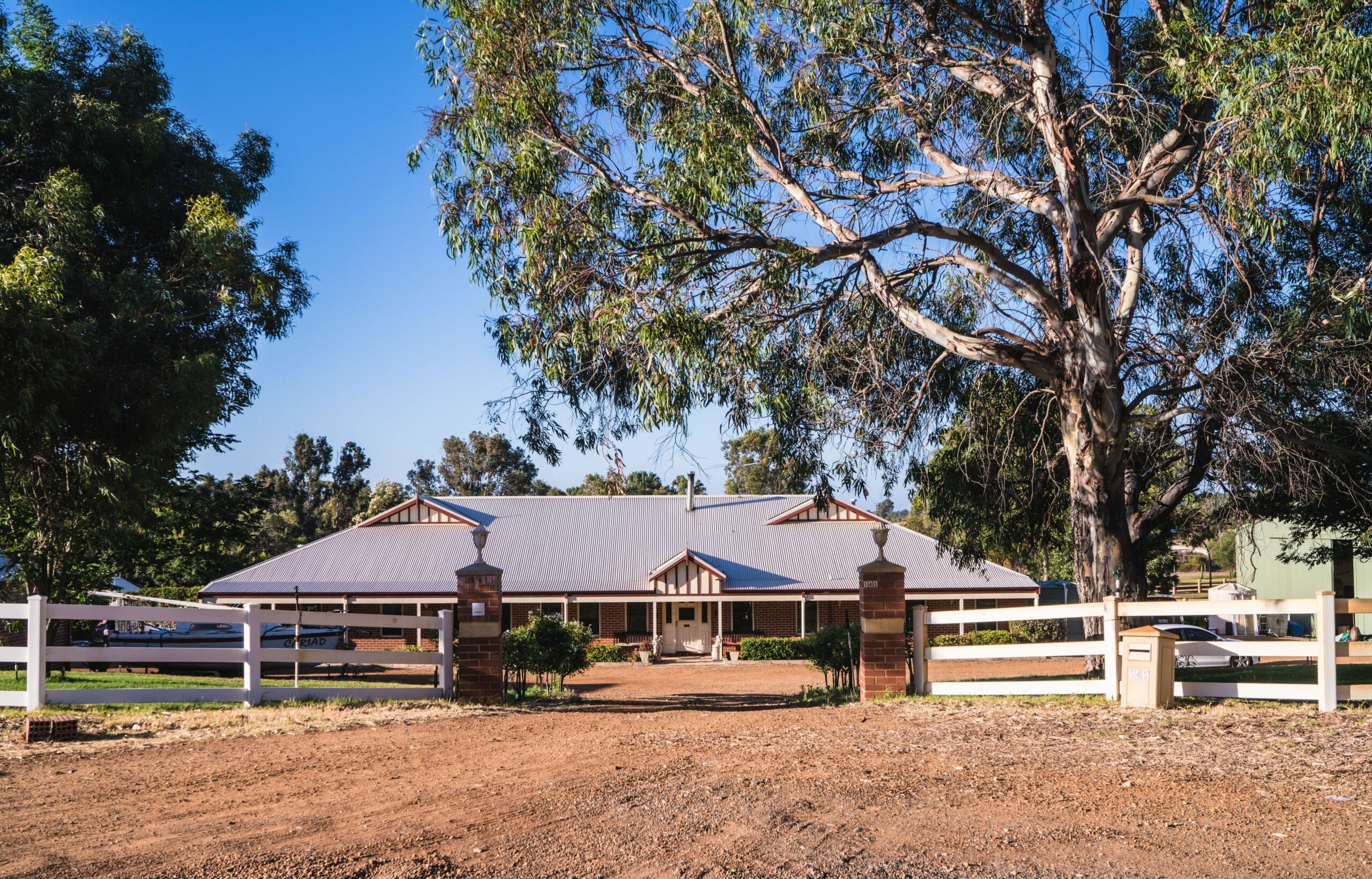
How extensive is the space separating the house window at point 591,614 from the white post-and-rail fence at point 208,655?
69.4 ft

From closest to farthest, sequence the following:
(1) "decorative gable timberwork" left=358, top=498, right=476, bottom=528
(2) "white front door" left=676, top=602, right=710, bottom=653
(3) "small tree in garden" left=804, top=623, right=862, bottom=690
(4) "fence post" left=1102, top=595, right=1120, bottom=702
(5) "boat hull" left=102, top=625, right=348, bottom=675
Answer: (4) "fence post" left=1102, top=595, right=1120, bottom=702, (3) "small tree in garden" left=804, top=623, right=862, bottom=690, (5) "boat hull" left=102, top=625, right=348, bottom=675, (2) "white front door" left=676, top=602, right=710, bottom=653, (1) "decorative gable timberwork" left=358, top=498, right=476, bottom=528

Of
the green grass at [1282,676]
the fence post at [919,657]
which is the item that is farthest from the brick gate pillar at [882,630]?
the green grass at [1282,676]

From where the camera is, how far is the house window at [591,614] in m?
35.8

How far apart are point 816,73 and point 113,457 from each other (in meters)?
12.4

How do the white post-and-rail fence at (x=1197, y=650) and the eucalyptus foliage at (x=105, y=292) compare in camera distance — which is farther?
the eucalyptus foliage at (x=105, y=292)

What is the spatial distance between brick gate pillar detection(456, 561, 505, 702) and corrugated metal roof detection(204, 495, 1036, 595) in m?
20.3

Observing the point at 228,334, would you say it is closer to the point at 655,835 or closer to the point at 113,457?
the point at 113,457

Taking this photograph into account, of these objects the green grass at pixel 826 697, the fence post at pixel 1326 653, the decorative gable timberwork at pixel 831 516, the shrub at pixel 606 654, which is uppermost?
the decorative gable timberwork at pixel 831 516

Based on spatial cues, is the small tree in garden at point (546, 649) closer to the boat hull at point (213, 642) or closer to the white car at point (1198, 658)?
the boat hull at point (213, 642)

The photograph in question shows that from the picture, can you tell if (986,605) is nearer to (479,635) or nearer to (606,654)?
(606,654)

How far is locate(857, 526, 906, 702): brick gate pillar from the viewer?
1276 centimetres

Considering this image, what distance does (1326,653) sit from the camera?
10.1 metres

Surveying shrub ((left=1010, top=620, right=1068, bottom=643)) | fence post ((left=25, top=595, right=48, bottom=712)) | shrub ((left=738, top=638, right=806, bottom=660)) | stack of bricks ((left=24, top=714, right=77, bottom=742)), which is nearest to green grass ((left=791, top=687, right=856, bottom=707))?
stack of bricks ((left=24, top=714, right=77, bottom=742))

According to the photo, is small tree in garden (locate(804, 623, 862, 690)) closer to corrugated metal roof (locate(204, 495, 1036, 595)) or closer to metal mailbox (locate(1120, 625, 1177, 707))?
metal mailbox (locate(1120, 625, 1177, 707))
